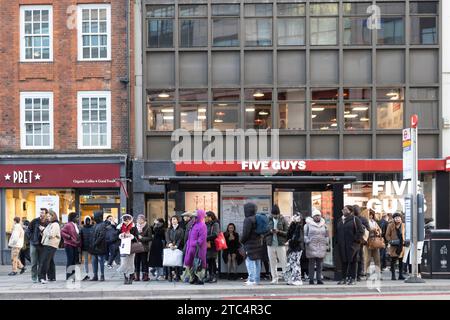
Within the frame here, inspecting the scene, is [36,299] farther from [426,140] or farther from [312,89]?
[426,140]

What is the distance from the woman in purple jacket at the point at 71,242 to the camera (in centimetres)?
1745

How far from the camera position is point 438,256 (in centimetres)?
1727

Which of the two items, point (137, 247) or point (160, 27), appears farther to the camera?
point (160, 27)

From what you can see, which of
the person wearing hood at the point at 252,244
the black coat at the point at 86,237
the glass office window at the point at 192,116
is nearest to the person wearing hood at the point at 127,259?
the black coat at the point at 86,237

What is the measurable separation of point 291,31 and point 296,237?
10769 millimetres

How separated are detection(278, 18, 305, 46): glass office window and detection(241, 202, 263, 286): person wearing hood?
32.9 feet

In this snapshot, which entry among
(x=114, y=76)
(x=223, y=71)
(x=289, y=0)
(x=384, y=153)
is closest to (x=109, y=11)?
(x=114, y=76)

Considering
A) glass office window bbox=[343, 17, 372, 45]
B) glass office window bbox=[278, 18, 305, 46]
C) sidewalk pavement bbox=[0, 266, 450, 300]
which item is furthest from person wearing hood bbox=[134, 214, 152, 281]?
glass office window bbox=[343, 17, 372, 45]

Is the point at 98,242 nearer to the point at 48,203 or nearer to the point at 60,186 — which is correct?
the point at 60,186

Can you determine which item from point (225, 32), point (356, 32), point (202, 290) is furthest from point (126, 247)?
point (356, 32)

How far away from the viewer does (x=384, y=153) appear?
23969 millimetres

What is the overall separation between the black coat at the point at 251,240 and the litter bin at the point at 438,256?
4.83m

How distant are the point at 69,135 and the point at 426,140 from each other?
43.3 ft

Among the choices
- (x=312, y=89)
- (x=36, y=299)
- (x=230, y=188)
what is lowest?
(x=36, y=299)
